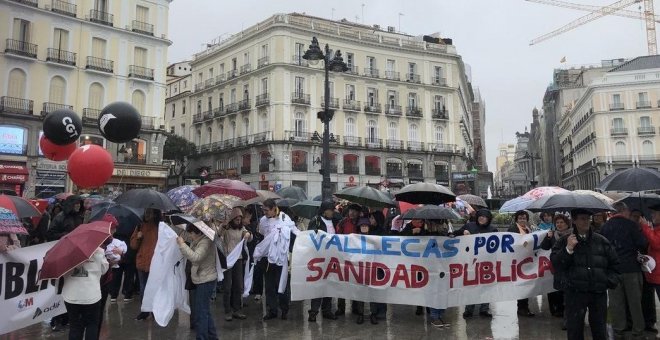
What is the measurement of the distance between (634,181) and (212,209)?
20.1ft

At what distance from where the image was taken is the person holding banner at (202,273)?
19.2 feet

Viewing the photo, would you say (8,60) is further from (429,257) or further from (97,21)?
(429,257)

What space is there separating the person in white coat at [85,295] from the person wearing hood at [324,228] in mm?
3321

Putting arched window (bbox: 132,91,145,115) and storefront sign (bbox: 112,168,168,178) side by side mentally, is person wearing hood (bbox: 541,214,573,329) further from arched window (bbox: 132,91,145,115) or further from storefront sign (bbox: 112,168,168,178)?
arched window (bbox: 132,91,145,115)

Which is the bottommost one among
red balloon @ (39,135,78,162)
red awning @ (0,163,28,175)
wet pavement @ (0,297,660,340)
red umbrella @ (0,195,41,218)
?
wet pavement @ (0,297,660,340)

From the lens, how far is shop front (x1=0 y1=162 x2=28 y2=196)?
28375 mm

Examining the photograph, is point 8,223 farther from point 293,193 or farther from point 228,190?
point 293,193

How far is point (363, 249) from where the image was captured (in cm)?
758

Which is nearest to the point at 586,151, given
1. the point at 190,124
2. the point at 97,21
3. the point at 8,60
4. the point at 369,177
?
the point at 369,177

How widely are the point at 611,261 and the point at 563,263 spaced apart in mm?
484

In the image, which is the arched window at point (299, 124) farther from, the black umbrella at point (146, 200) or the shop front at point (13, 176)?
the black umbrella at point (146, 200)

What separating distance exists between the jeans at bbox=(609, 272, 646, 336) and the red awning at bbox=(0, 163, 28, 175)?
1257 inches

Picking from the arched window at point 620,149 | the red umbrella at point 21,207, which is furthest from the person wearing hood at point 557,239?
the arched window at point 620,149

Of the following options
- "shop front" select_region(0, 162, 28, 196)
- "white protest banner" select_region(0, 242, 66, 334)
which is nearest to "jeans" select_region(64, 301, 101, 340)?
"white protest banner" select_region(0, 242, 66, 334)
